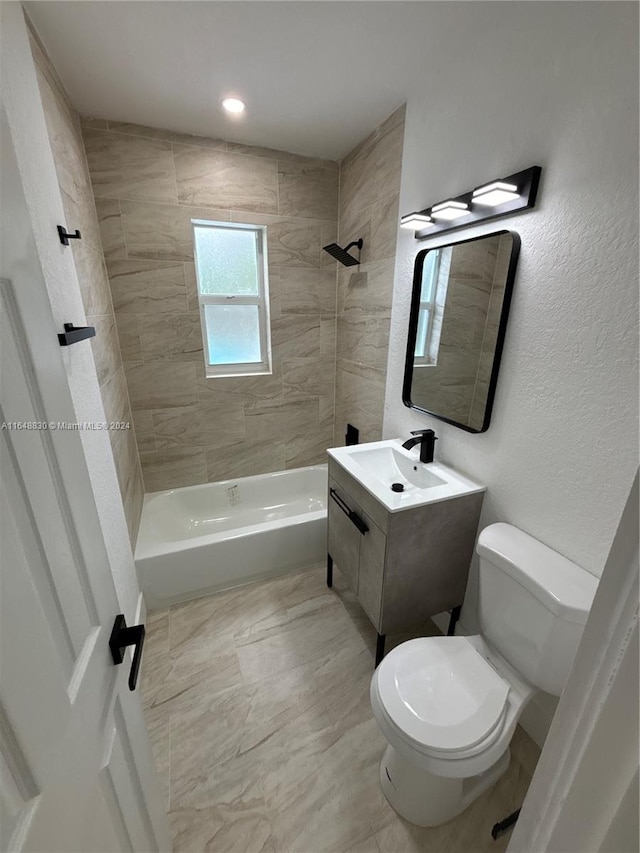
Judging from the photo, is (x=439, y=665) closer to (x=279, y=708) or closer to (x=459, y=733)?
(x=459, y=733)

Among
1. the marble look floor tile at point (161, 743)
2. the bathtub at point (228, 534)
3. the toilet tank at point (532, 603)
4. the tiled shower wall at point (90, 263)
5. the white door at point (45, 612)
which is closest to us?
the white door at point (45, 612)

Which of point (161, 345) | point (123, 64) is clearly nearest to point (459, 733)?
point (161, 345)

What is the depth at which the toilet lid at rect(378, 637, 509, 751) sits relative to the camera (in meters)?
0.98

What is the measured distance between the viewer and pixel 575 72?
0.98 metres

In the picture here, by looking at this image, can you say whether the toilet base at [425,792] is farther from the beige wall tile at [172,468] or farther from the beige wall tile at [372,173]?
the beige wall tile at [372,173]

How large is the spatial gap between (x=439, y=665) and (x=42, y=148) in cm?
210

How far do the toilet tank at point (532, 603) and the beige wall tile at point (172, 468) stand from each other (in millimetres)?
1960

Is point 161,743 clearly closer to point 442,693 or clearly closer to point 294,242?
point 442,693

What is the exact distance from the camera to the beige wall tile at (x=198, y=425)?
7.72ft

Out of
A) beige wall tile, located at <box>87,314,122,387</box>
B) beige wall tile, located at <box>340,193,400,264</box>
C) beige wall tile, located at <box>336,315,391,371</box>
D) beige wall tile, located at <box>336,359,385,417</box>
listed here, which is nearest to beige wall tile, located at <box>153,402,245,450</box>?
beige wall tile, located at <box>87,314,122,387</box>

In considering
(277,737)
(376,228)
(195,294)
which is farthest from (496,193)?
(277,737)

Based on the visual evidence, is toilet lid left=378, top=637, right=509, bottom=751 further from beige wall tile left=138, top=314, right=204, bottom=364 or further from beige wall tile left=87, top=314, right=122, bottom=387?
beige wall tile left=138, top=314, right=204, bottom=364

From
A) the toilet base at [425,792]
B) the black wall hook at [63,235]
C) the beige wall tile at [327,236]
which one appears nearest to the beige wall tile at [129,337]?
the black wall hook at [63,235]

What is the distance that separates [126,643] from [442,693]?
3.09 ft
